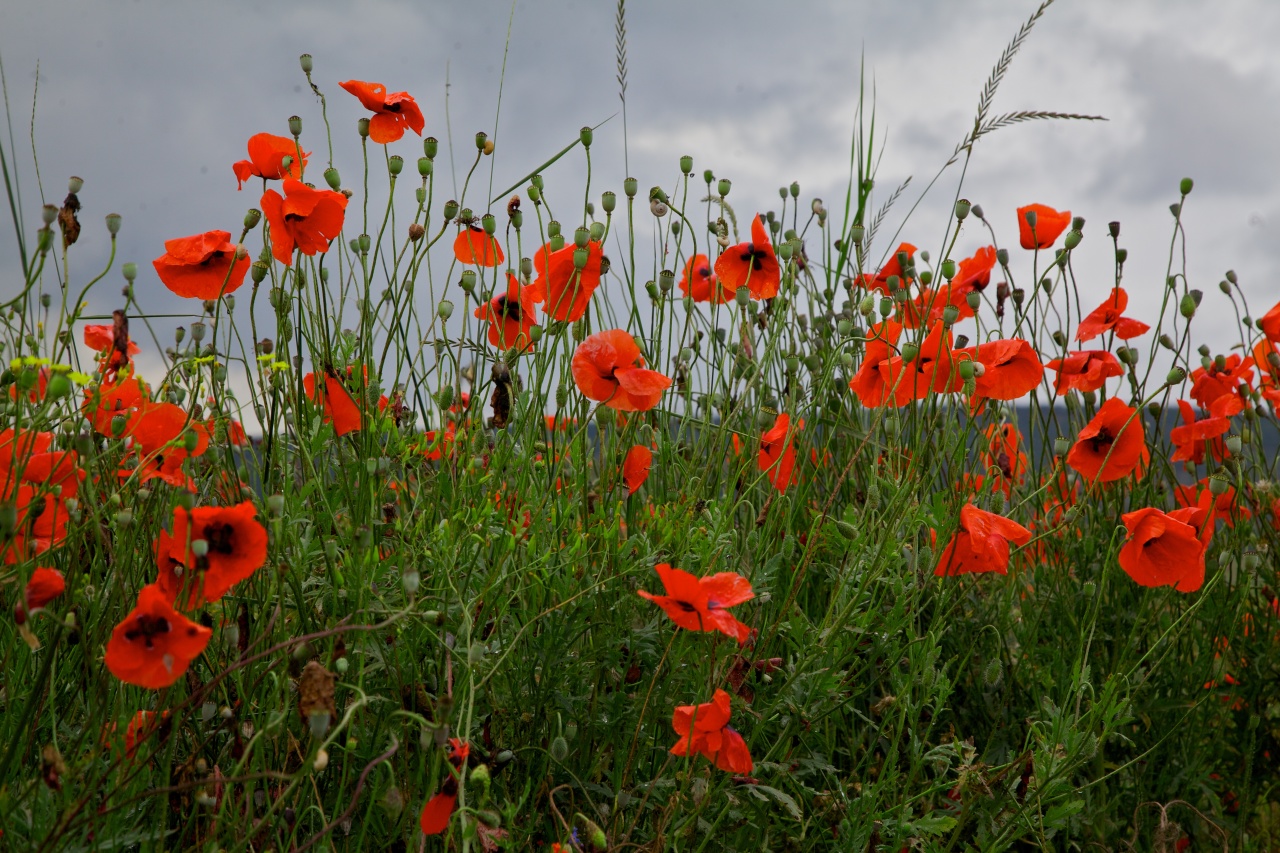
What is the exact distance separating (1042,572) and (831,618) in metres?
0.90

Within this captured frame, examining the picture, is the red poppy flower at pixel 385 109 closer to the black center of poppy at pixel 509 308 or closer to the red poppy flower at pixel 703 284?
the black center of poppy at pixel 509 308

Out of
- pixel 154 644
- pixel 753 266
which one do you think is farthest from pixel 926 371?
pixel 154 644

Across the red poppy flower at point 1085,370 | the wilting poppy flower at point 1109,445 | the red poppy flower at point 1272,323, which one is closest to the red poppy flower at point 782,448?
the wilting poppy flower at point 1109,445

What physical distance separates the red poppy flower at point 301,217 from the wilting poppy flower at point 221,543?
57 cm

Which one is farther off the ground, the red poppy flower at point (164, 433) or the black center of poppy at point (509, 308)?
the black center of poppy at point (509, 308)

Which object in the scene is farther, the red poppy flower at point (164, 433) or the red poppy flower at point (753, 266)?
the red poppy flower at point (753, 266)

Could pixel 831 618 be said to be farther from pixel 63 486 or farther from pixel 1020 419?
pixel 1020 419

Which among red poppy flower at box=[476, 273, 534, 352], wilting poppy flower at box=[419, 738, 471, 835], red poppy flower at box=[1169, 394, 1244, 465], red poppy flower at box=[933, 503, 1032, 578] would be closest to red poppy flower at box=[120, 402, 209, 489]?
red poppy flower at box=[476, 273, 534, 352]

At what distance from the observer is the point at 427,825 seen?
4.36 ft

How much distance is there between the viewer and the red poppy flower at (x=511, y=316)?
2.01 m

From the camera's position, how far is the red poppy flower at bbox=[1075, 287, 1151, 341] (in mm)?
2559

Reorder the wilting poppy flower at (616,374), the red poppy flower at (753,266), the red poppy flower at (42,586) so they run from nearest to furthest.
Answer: the red poppy flower at (42,586)
the wilting poppy flower at (616,374)
the red poppy flower at (753,266)

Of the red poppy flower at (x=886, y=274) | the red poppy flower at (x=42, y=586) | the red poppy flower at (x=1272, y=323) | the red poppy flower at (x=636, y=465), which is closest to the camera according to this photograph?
the red poppy flower at (x=42, y=586)

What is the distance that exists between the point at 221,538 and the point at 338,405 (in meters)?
0.54
